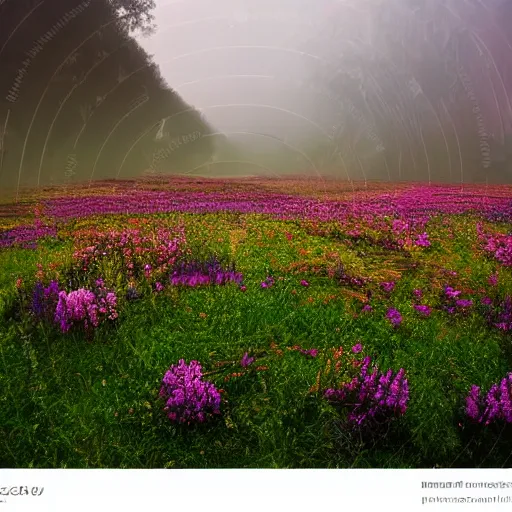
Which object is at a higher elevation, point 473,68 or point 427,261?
point 473,68

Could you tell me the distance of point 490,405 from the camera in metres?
2.68

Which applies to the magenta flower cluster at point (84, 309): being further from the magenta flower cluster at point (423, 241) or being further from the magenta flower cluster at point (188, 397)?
the magenta flower cluster at point (423, 241)

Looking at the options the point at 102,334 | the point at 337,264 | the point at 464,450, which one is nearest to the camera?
the point at 464,450

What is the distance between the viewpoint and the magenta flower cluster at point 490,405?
2656 millimetres

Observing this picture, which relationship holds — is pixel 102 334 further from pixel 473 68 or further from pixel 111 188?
pixel 473 68

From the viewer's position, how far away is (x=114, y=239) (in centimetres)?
319

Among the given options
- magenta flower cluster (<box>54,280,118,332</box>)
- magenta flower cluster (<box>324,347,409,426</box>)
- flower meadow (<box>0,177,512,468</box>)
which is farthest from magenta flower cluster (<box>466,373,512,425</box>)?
magenta flower cluster (<box>54,280,118,332</box>)

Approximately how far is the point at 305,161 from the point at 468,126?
3.99 feet

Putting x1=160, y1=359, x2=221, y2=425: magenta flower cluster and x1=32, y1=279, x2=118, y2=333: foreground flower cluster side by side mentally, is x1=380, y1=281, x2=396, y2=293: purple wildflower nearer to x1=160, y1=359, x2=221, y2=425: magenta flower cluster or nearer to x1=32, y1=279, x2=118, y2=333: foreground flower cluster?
x1=160, y1=359, x2=221, y2=425: magenta flower cluster

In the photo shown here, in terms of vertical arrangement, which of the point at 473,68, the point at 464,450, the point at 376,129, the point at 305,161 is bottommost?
the point at 464,450

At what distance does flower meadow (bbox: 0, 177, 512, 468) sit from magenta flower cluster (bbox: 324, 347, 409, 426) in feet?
0.04

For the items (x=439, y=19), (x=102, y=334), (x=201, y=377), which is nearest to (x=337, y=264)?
(x=201, y=377)

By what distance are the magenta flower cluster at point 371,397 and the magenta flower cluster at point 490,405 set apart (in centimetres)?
38

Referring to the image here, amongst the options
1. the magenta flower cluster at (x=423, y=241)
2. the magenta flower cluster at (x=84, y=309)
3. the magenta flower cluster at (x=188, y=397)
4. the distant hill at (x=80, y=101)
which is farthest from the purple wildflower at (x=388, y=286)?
the magenta flower cluster at (x=84, y=309)
